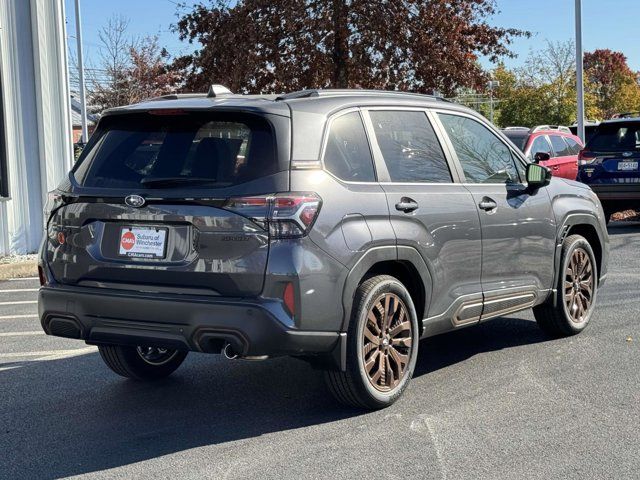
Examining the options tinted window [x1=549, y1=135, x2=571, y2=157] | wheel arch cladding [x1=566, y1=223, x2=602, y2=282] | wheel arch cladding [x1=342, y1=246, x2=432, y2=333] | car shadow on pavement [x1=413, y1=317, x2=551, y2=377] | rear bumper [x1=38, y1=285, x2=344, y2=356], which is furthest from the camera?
tinted window [x1=549, y1=135, x2=571, y2=157]

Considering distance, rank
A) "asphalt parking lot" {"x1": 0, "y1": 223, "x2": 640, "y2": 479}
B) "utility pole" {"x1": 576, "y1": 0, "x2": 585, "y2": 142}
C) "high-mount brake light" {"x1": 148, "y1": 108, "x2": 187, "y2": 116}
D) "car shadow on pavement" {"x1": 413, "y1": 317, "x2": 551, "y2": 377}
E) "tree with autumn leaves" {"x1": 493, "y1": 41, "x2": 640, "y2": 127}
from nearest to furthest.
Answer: "asphalt parking lot" {"x1": 0, "y1": 223, "x2": 640, "y2": 479} → "high-mount brake light" {"x1": 148, "y1": 108, "x2": 187, "y2": 116} → "car shadow on pavement" {"x1": 413, "y1": 317, "x2": 551, "y2": 377} → "utility pole" {"x1": 576, "y1": 0, "x2": 585, "y2": 142} → "tree with autumn leaves" {"x1": 493, "y1": 41, "x2": 640, "y2": 127}

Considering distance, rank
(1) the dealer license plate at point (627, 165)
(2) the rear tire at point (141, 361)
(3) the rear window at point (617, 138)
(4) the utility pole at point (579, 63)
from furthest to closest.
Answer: (4) the utility pole at point (579, 63) < (3) the rear window at point (617, 138) < (1) the dealer license plate at point (627, 165) < (2) the rear tire at point (141, 361)

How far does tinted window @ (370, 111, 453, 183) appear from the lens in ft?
19.1

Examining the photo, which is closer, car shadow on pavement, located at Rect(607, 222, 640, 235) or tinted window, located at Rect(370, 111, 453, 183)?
tinted window, located at Rect(370, 111, 453, 183)

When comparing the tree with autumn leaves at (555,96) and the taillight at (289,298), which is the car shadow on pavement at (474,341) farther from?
the tree with autumn leaves at (555,96)

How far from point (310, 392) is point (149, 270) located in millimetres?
1493

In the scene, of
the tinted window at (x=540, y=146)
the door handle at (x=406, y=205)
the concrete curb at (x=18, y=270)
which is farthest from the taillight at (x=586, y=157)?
the door handle at (x=406, y=205)

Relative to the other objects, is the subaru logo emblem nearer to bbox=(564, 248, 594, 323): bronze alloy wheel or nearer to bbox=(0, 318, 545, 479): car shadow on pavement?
bbox=(0, 318, 545, 479): car shadow on pavement

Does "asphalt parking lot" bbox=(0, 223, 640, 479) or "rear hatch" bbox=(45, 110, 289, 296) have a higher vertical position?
"rear hatch" bbox=(45, 110, 289, 296)

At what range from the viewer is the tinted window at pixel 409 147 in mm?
5816

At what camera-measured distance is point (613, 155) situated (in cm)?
1558

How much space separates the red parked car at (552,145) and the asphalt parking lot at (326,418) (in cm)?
973

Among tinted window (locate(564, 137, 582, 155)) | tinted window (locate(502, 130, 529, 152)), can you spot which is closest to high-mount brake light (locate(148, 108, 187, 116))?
tinted window (locate(502, 130, 529, 152))

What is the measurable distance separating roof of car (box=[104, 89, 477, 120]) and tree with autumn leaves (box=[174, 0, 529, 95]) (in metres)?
14.2
